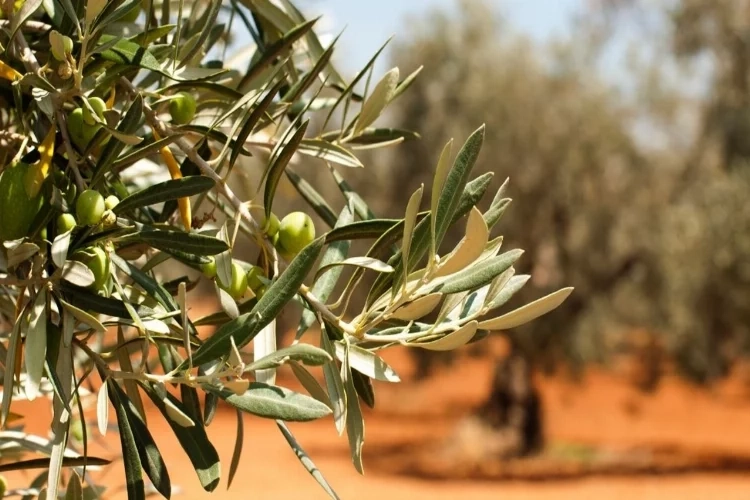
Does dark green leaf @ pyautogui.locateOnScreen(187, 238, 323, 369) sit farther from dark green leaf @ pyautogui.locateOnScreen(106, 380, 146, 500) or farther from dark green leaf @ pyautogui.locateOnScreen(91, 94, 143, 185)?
dark green leaf @ pyautogui.locateOnScreen(91, 94, 143, 185)

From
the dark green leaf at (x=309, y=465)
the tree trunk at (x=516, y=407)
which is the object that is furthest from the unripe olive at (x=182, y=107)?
the tree trunk at (x=516, y=407)

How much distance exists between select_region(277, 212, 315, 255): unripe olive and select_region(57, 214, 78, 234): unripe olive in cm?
19

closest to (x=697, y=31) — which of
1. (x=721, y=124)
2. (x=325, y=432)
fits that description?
(x=721, y=124)

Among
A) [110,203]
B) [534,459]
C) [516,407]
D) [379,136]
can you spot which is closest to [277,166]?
[110,203]

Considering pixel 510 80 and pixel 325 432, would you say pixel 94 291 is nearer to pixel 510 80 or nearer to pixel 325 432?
pixel 510 80

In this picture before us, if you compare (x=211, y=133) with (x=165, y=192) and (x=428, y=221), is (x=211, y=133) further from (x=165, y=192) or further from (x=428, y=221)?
(x=428, y=221)

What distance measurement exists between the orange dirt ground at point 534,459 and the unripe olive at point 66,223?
6556mm

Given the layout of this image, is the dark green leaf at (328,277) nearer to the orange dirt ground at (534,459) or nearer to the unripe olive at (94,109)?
the unripe olive at (94,109)

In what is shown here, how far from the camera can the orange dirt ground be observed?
429 inches

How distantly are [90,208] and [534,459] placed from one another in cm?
1267

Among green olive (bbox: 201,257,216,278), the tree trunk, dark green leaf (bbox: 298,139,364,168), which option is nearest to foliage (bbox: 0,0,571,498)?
green olive (bbox: 201,257,216,278)

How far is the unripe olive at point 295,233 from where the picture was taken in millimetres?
908

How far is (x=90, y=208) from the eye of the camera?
2.68 ft

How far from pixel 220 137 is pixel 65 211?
0.18m
